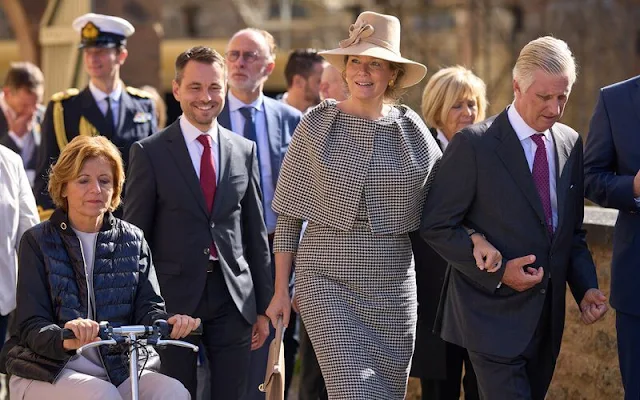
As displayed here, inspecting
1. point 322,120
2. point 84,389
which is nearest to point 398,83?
point 322,120

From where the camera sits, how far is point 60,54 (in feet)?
41.6

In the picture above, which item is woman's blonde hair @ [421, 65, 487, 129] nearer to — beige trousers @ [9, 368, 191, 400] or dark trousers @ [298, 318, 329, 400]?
dark trousers @ [298, 318, 329, 400]

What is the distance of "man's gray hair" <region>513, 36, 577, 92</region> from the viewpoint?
19.2ft

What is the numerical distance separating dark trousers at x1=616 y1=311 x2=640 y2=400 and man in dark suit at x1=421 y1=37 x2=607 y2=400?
0.33 metres

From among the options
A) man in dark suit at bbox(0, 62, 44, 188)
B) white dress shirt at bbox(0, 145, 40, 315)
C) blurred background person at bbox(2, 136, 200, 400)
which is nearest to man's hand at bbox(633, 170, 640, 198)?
blurred background person at bbox(2, 136, 200, 400)

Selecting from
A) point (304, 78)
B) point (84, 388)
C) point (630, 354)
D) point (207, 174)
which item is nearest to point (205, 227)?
point (207, 174)

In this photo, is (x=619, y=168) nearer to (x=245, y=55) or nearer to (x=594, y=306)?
(x=594, y=306)

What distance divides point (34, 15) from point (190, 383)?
10.7m

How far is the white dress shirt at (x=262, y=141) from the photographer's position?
7.91m

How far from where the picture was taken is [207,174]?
6766mm

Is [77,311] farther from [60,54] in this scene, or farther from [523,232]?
[60,54]

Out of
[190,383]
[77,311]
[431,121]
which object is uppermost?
[431,121]

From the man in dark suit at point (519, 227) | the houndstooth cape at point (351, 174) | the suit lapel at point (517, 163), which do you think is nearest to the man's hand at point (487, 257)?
the man in dark suit at point (519, 227)

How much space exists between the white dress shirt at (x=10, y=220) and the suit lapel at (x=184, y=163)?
3.49ft
